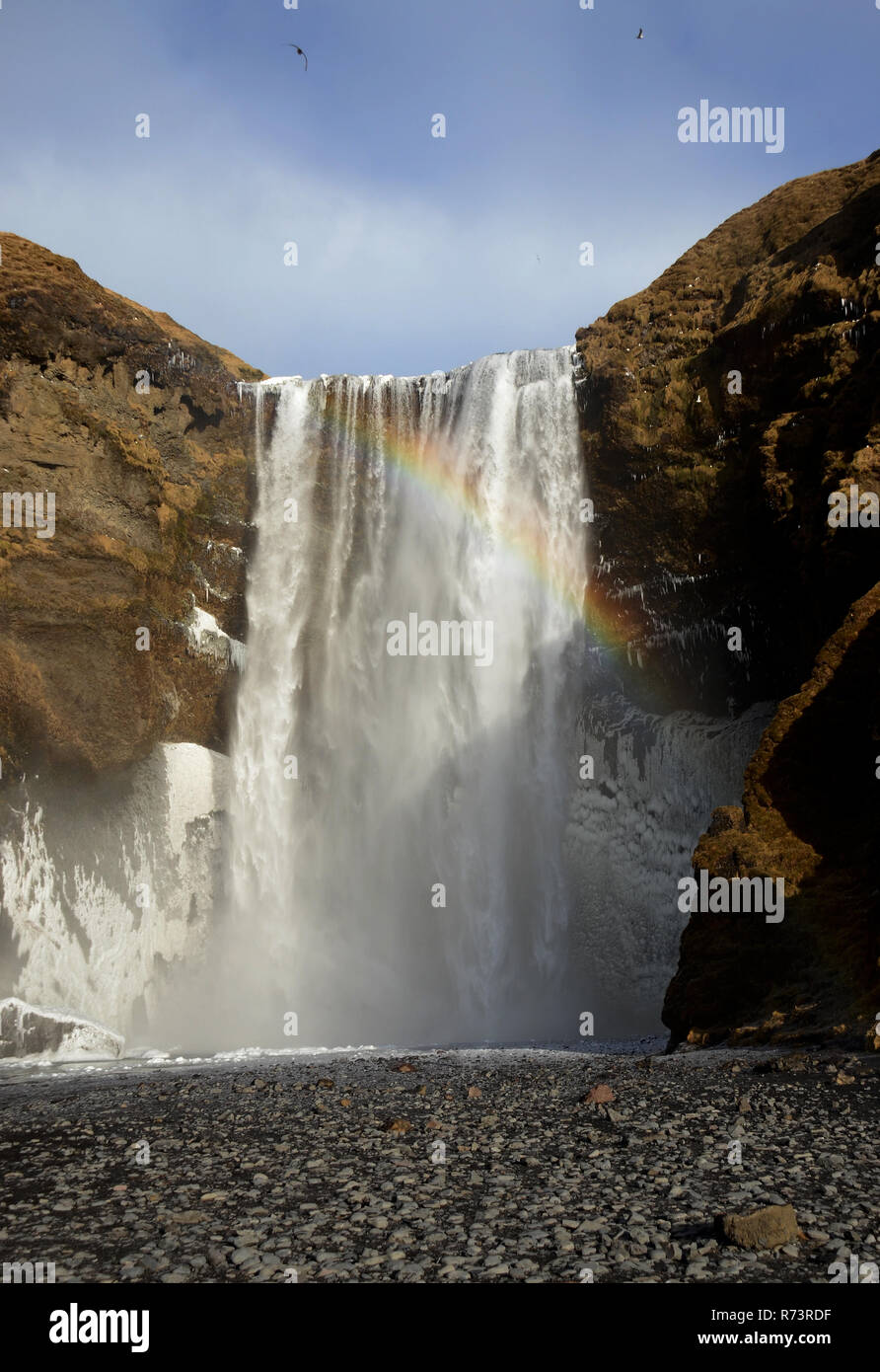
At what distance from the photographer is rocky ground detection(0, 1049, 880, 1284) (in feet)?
19.2

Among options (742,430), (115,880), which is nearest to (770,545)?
(742,430)

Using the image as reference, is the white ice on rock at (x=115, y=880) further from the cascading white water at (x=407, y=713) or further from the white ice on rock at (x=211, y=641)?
the white ice on rock at (x=211, y=641)

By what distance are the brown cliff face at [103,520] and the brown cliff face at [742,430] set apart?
479 inches

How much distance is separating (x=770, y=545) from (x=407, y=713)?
11.8 meters

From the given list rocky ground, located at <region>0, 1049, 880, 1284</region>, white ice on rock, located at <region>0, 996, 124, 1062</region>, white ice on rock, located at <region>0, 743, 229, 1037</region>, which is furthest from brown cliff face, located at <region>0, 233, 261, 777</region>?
rocky ground, located at <region>0, 1049, 880, 1284</region>

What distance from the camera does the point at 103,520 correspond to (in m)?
27.9

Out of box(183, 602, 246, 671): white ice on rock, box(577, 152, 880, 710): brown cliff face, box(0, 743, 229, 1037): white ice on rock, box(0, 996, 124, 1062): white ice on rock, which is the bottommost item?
box(0, 996, 124, 1062): white ice on rock

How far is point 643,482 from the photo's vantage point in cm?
2792

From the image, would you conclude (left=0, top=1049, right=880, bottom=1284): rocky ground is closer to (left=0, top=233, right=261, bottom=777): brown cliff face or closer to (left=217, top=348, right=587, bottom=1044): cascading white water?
(left=217, top=348, right=587, bottom=1044): cascading white water

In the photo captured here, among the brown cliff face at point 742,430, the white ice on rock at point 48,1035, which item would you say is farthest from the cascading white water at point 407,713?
the white ice on rock at point 48,1035

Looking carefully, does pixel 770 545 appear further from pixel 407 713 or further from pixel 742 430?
pixel 407 713

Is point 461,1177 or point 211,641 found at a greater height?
point 211,641

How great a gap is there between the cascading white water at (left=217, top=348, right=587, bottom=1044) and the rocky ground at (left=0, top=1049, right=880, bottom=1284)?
50.4 ft
